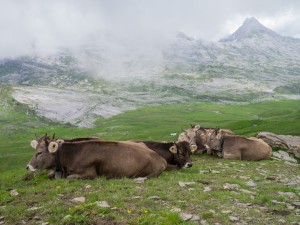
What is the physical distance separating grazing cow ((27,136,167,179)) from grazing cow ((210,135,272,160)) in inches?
432

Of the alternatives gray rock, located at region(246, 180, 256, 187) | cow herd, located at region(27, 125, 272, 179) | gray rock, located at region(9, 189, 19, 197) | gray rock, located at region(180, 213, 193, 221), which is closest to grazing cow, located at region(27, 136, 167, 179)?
cow herd, located at region(27, 125, 272, 179)

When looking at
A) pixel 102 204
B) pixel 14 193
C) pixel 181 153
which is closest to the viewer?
pixel 102 204

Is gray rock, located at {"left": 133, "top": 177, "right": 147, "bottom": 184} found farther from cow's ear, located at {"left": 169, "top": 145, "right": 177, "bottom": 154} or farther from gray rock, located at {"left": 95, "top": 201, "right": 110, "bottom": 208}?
cow's ear, located at {"left": 169, "top": 145, "right": 177, "bottom": 154}

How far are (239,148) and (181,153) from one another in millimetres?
8093

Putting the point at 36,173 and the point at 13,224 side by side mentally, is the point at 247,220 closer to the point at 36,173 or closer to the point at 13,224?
the point at 13,224

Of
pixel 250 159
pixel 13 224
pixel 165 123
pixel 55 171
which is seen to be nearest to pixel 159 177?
pixel 55 171

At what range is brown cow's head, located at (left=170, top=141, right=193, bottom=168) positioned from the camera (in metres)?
21.0

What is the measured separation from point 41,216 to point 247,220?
259 inches

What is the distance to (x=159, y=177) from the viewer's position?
17625 mm

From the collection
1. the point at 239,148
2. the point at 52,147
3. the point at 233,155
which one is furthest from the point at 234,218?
the point at 239,148

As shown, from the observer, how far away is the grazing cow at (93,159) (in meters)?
16.7

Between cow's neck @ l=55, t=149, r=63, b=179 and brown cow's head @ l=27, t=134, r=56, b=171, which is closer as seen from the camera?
cow's neck @ l=55, t=149, r=63, b=179

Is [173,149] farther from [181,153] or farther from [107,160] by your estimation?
[107,160]

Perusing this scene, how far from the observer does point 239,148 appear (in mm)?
27359
